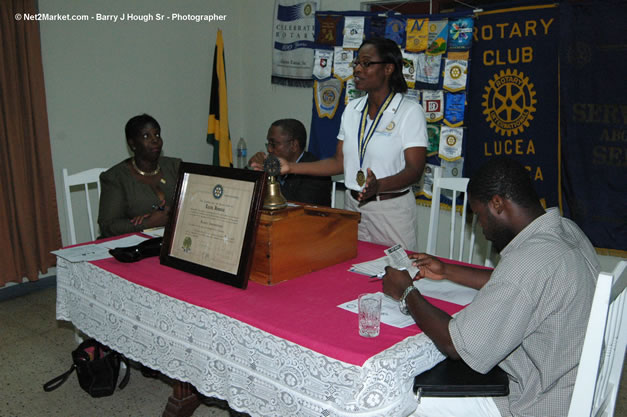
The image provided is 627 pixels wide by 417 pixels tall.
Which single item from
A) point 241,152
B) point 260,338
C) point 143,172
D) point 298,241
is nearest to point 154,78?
point 241,152

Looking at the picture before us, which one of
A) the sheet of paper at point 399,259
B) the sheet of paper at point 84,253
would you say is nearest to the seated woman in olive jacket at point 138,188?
the sheet of paper at point 84,253

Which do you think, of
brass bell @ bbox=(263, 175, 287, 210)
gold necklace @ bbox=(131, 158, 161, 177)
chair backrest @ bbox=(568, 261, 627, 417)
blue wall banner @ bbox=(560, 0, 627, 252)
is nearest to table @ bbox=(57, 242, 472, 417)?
brass bell @ bbox=(263, 175, 287, 210)

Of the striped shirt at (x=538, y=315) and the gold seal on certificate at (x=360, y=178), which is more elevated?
the gold seal on certificate at (x=360, y=178)

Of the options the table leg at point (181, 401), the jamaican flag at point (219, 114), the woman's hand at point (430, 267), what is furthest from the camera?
the jamaican flag at point (219, 114)

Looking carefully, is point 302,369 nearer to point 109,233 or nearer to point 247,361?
point 247,361

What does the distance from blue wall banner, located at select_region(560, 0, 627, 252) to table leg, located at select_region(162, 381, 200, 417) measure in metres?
2.56

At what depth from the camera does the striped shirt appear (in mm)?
1243

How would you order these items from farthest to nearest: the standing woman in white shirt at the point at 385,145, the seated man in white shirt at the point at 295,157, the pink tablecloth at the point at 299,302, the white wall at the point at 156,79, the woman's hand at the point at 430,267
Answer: the white wall at the point at 156,79, the seated man in white shirt at the point at 295,157, the standing woman in white shirt at the point at 385,145, the woman's hand at the point at 430,267, the pink tablecloth at the point at 299,302

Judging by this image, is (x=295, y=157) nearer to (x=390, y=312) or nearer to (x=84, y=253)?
(x=84, y=253)

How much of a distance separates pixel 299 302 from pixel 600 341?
0.83 meters

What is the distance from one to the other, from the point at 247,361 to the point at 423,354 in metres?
0.50

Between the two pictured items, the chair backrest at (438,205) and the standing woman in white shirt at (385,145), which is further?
the chair backrest at (438,205)

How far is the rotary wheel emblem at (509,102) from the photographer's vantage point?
134 inches
